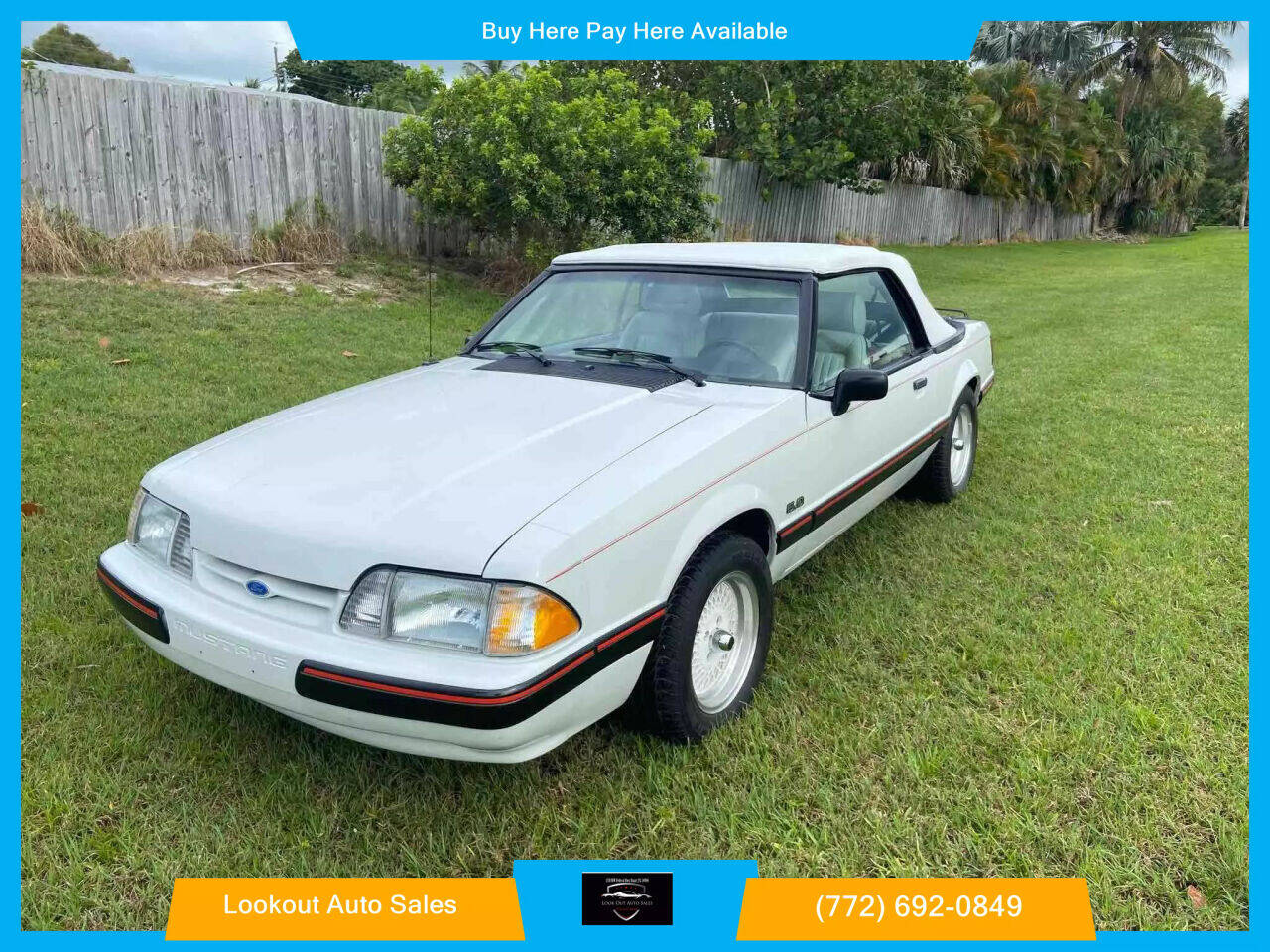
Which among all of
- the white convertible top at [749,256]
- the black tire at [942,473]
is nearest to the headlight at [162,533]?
the white convertible top at [749,256]

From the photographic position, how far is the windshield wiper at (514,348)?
3.83 meters

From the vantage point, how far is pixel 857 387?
130 inches

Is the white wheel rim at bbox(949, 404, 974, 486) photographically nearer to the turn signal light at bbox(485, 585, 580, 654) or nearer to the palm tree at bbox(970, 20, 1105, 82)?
the turn signal light at bbox(485, 585, 580, 654)

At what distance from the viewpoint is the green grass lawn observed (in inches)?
95.7

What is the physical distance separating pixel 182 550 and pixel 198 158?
27.6 feet

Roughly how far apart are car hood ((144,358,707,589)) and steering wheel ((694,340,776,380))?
0.28 meters

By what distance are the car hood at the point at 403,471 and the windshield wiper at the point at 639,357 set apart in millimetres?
169

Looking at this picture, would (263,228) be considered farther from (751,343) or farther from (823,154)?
(823,154)

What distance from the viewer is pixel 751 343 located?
3.53 metres

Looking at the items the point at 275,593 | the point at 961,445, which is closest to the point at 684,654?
the point at 275,593

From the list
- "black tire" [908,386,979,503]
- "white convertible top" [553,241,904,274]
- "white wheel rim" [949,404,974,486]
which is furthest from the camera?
"white wheel rim" [949,404,974,486]

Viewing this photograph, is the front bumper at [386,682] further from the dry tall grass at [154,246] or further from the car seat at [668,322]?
the dry tall grass at [154,246]

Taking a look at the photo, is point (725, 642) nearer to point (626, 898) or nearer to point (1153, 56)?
point (626, 898)

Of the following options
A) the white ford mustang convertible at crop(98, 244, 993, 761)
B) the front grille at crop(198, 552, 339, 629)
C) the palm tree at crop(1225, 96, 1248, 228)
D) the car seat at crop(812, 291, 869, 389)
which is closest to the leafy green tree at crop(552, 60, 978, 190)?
the car seat at crop(812, 291, 869, 389)
